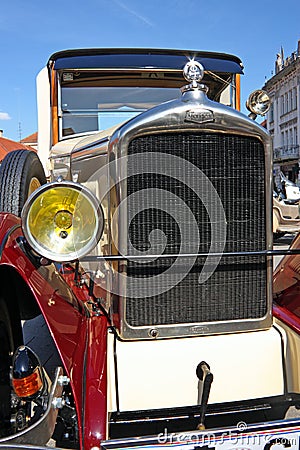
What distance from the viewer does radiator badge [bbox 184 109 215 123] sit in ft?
6.55

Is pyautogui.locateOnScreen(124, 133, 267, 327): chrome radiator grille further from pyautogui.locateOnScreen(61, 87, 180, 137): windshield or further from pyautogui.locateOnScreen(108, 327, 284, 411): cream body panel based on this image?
pyautogui.locateOnScreen(61, 87, 180, 137): windshield

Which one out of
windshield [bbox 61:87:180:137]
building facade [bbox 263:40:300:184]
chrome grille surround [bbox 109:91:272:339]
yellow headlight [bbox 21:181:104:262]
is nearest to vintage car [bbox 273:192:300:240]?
windshield [bbox 61:87:180:137]

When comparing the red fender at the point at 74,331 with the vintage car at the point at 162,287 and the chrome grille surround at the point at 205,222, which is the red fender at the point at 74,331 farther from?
the chrome grille surround at the point at 205,222

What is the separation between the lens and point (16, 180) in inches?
113

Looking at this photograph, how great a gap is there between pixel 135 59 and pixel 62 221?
216cm

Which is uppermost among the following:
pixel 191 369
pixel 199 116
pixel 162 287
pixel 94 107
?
pixel 94 107

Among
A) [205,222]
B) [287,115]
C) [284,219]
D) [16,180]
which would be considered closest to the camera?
[205,222]

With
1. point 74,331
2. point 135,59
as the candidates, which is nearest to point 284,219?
point 135,59

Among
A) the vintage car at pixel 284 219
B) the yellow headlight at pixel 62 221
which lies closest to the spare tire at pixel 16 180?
the yellow headlight at pixel 62 221

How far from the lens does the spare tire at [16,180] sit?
2.77 meters

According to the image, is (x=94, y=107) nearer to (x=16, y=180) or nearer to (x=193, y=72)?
(x=16, y=180)

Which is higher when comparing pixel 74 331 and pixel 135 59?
pixel 135 59

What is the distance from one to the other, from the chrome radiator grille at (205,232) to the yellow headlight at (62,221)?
196 millimetres

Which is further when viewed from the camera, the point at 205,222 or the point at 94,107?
the point at 94,107
